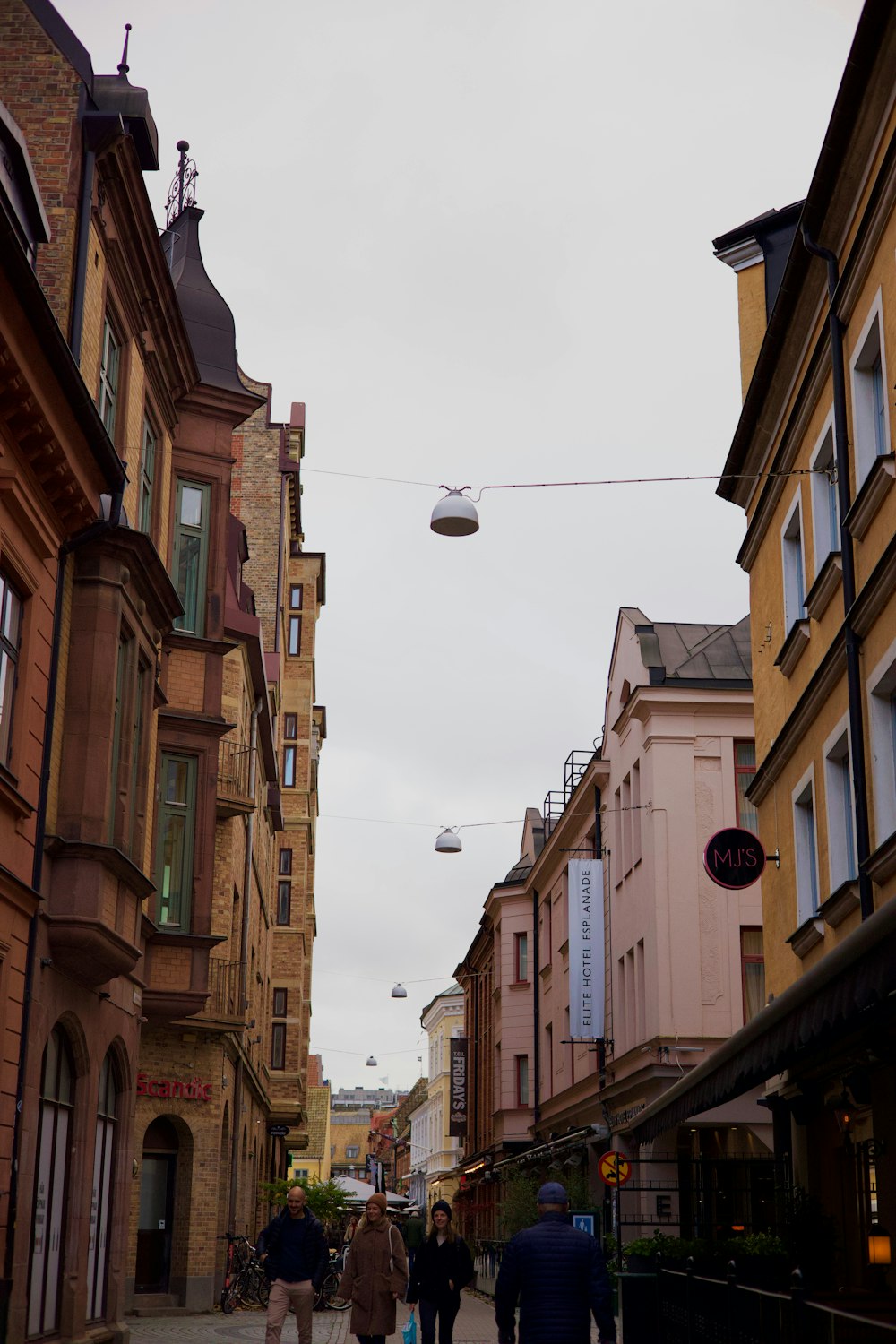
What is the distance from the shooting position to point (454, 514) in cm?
1759

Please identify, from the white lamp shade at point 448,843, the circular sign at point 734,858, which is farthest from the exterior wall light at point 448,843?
the circular sign at point 734,858

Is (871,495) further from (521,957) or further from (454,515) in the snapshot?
(521,957)

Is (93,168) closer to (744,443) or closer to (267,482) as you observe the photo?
(744,443)

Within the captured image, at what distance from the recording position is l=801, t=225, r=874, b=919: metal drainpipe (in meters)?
14.0

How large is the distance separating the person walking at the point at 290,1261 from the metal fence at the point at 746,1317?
125 inches

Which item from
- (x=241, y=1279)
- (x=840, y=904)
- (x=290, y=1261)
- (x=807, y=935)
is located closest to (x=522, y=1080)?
(x=241, y=1279)

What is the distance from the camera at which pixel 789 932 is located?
725 inches

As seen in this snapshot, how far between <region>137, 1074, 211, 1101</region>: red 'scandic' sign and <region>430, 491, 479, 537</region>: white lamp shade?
43.6ft

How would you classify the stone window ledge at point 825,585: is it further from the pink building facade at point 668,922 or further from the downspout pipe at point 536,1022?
the downspout pipe at point 536,1022

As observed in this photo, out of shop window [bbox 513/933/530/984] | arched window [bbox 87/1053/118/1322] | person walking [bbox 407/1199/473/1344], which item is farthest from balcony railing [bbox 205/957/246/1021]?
shop window [bbox 513/933/530/984]

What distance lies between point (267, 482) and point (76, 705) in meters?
32.4

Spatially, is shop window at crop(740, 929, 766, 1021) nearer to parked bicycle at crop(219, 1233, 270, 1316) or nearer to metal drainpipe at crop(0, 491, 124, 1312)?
parked bicycle at crop(219, 1233, 270, 1316)

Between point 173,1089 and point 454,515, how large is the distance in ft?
45.2

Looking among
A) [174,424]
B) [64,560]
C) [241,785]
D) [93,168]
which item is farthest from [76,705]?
[241,785]
